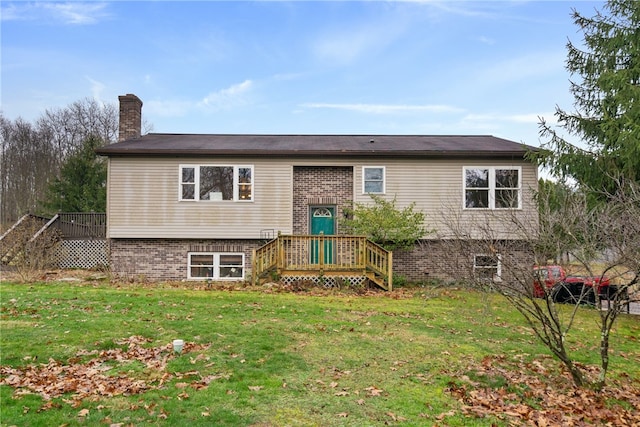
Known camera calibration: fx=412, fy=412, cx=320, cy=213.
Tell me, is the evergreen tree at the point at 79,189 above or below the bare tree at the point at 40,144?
below

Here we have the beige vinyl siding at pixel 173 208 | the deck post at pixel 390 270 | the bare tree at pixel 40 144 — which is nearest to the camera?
the deck post at pixel 390 270

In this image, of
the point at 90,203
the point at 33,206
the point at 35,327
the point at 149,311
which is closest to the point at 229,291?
the point at 149,311

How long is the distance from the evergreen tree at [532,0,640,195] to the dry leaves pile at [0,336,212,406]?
32.5ft

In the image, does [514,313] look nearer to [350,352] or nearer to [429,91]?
[350,352]

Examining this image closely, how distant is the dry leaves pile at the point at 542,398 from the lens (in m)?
4.36

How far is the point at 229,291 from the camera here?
11430 mm

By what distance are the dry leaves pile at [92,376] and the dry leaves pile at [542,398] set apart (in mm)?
3240

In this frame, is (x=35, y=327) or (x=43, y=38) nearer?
(x=35, y=327)

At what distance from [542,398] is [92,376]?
17.6 feet

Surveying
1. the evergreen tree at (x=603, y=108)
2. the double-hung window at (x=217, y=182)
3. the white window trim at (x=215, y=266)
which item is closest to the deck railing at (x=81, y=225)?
the white window trim at (x=215, y=266)

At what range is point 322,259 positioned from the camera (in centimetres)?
1255

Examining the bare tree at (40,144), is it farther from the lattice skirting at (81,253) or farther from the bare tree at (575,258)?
the bare tree at (575,258)

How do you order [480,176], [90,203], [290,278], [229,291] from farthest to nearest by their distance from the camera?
[90,203] → [480,176] → [290,278] → [229,291]

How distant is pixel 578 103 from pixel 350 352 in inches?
407
